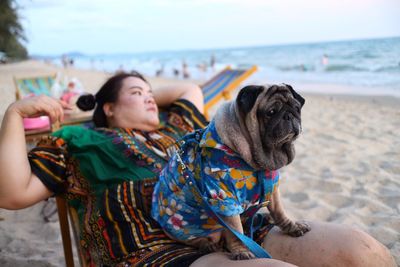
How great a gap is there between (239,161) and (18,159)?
1.11 metres

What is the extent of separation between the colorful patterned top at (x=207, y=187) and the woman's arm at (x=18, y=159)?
0.65 metres

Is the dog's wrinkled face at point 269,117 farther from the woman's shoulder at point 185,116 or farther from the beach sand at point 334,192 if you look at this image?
the beach sand at point 334,192

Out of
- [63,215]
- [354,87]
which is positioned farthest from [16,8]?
[63,215]

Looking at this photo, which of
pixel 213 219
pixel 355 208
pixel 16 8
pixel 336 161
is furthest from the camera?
pixel 16 8

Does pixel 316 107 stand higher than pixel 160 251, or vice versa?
pixel 160 251

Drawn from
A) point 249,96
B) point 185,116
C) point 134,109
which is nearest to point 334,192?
point 185,116

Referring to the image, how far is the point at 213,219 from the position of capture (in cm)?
160

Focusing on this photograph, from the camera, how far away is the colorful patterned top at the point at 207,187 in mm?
1456

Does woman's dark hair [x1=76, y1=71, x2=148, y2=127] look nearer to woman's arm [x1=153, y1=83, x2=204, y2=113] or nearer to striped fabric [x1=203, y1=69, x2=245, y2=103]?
woman's arm [x1=153, y1=83, x2=204, y2=113]

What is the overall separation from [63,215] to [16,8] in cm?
2557

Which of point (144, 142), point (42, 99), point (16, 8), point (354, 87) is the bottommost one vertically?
point (354, 87)

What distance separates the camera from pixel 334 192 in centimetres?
338

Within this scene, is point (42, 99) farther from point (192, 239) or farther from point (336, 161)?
point (336, 161)

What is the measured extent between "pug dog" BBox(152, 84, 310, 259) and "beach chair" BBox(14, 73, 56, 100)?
4902 millimetres
